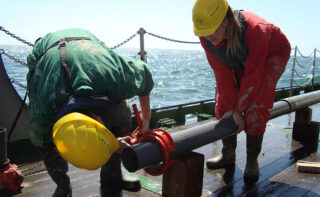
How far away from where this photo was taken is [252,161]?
8.68ft

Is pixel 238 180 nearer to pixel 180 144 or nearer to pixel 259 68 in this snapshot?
pixel 259 68

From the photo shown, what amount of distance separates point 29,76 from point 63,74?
41cm

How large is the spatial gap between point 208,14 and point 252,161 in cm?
135

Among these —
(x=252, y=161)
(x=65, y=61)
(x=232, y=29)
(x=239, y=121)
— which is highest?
(x=232, y=29)

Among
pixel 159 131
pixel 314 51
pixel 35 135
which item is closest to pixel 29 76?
pixel 35 135

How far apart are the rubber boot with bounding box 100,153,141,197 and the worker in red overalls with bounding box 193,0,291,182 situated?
92 centimetres

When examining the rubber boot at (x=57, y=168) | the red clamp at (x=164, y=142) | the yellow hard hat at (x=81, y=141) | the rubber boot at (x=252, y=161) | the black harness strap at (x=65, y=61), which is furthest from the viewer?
the rubber boot at (x=252, y=161)

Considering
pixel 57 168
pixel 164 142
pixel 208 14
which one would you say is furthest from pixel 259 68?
pixel 57 168

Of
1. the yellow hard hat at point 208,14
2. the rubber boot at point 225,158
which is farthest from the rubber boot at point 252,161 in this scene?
the yellow hard hat at point 208,14

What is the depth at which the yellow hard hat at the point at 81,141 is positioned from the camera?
1403mm

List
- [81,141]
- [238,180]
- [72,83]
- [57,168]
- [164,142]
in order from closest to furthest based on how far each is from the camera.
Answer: [81,141], [164,142], [72,83], [57,168], [238,180]

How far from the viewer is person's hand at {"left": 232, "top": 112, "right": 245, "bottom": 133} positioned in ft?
7.35

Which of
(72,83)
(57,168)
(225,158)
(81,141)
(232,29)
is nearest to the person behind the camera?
(81,141)

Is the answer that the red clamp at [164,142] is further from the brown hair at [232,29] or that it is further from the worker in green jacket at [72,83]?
the brown hair at [232,29]
